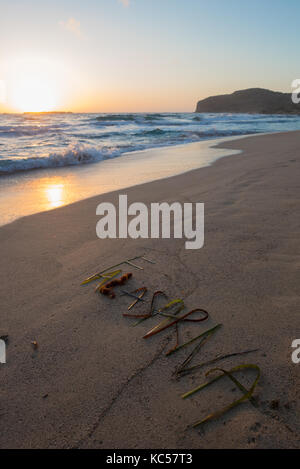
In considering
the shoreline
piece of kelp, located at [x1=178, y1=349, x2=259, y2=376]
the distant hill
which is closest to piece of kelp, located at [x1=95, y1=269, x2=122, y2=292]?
piece of kelp, located at [x1=178, y1=349, x2=259, y2=376]

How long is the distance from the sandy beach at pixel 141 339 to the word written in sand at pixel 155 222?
0.10 m

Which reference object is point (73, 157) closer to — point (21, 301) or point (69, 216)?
point (69, 216)

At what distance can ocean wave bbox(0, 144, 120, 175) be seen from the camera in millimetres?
6352

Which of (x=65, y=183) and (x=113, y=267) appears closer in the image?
(x=113, y=267)

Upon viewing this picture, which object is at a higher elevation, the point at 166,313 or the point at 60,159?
the point at 60,159

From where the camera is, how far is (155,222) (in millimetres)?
2807

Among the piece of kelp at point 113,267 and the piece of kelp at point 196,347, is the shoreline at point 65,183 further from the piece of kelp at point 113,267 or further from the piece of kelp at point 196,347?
the piece of kelp at point 196,347

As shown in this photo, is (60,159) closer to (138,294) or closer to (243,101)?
(138,294)

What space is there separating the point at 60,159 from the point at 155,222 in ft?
16.7

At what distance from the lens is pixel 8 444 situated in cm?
102

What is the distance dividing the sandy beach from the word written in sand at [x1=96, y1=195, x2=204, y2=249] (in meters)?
0.10

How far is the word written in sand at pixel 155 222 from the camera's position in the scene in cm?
251

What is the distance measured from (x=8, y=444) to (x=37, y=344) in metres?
0.45

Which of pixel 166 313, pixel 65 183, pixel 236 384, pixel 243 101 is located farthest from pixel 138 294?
pixel 243 101
